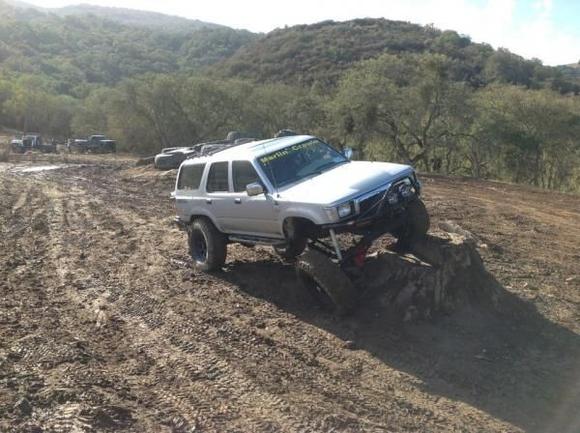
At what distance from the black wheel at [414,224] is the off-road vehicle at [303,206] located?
0.01m

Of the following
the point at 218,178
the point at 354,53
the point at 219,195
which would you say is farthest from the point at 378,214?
the point at 354,53

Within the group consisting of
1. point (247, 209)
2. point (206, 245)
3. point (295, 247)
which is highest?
point (247, 209)

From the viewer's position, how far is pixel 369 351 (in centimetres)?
605

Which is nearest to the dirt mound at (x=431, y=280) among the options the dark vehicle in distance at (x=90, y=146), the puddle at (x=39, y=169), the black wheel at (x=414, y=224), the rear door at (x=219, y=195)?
the black wheel at (x=414, y=224)

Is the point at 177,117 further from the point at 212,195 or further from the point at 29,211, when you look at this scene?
the point at 212,195

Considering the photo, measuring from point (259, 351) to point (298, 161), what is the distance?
3.03m

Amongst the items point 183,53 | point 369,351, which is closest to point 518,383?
point 369,351

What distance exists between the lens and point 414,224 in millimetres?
7500

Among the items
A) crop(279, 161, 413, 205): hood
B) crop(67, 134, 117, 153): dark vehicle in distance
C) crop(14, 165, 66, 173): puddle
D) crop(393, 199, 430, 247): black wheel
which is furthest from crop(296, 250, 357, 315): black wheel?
crop(67, 134, 117, 153): dark vehicle in distance

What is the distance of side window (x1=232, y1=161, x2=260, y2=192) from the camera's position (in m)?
8.05

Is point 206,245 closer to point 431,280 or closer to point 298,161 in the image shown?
point 298,161

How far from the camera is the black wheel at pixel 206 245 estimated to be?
8.88 meters

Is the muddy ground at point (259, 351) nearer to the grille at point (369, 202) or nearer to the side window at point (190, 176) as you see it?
the grille at point (369, 202)

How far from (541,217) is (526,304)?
660 cm
